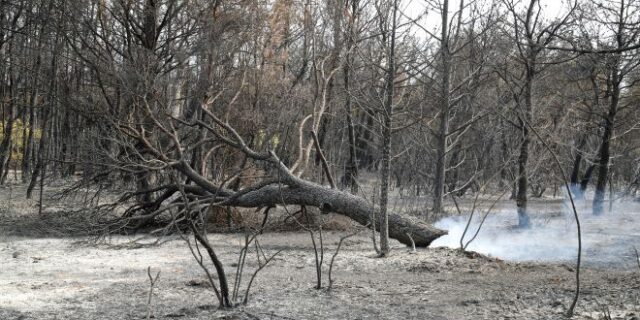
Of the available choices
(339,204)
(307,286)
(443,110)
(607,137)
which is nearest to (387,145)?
(339,204)

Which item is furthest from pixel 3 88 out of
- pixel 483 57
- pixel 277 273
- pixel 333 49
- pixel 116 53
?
pixel 277 273

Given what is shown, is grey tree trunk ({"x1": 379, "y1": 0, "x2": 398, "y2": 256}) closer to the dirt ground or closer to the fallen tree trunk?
the dirt ground

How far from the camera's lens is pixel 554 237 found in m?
14.0

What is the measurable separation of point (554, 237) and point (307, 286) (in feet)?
24.8

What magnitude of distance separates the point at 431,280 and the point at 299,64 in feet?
50.7

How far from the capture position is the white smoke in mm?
11383

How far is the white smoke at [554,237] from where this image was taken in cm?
1138

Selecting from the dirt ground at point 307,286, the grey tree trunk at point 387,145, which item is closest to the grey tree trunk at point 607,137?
the dirt ground at point 307,286

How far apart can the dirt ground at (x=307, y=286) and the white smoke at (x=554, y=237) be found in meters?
1.23

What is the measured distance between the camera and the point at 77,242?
12180 millimetres

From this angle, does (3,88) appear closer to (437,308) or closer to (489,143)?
(489,143)

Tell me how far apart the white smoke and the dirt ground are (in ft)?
4.03

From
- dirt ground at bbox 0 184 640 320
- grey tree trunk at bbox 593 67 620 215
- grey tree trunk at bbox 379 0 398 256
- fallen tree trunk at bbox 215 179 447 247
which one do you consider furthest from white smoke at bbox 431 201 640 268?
grey tree trunk at bbox 379 0 398 256

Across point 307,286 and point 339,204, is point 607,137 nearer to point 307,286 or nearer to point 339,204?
point 339,204
